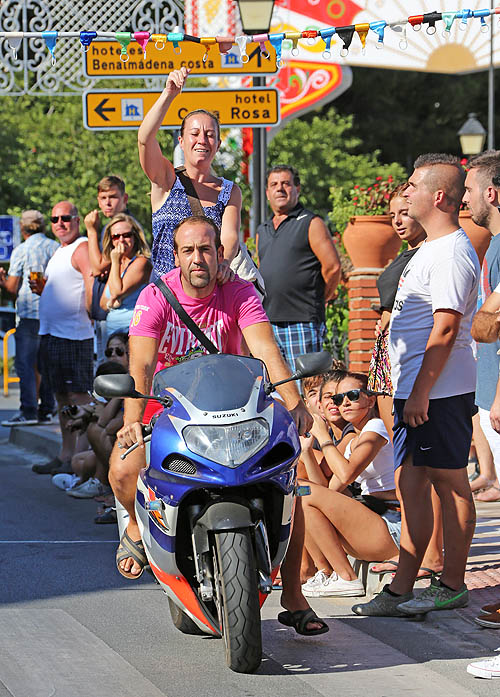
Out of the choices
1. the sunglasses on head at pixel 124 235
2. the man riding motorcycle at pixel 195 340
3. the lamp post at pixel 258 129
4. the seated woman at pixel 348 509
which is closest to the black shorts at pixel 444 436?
the seated woman at pixel 348 509

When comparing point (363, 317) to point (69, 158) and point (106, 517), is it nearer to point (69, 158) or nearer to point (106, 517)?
point (106, 517)

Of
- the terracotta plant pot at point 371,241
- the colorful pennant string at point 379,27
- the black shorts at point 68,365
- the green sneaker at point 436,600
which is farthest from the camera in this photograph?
the black shorts at point 68,365

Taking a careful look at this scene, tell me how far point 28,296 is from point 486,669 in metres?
9.46

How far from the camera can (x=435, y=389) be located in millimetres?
6094

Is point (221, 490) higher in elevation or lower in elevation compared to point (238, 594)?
higher

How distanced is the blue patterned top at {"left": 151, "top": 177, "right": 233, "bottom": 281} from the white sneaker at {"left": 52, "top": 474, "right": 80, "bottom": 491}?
3.63 m

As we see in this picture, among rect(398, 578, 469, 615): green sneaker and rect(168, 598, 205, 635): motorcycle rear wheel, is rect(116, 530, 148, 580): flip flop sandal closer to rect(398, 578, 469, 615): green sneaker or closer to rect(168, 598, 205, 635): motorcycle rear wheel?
rect(168, 598, 205, 635): motorcycle rear wheel

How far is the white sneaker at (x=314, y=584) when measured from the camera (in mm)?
6637

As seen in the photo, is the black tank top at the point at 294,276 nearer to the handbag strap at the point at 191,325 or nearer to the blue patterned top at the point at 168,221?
the blue patterned top at the point at 168,221

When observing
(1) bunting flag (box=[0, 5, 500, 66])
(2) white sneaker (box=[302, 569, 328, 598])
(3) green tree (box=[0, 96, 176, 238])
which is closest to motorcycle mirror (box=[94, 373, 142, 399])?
(2) white sneaker (box=[302, 569, 328, 598])

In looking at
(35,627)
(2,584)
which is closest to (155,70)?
(2,584)

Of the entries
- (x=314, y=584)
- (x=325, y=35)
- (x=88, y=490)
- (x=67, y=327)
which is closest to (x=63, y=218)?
(x=67, y=327)

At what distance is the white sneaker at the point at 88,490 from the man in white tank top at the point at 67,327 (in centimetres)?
110

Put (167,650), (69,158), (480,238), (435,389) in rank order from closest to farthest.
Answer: (167,650), (435,389), (480,238), (69,158)
